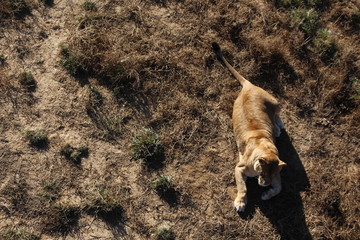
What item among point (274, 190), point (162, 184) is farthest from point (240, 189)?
point (162, 184)

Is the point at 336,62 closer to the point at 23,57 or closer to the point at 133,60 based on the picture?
the point at 133,60

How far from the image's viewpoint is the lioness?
643 centimetres

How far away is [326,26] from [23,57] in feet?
23.1

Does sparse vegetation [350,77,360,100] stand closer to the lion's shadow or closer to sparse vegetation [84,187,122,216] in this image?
the lion's shadow

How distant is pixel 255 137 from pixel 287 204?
1470 mm

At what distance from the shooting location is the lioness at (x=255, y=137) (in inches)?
253

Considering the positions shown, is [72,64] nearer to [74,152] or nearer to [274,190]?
[74,152]

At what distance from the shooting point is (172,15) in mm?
9070

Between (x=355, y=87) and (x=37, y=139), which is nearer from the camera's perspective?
(x=37, y=139)

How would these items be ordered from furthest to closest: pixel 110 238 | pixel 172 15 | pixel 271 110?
pixel 172 15 → pixel 271 110 → pixel 110 238

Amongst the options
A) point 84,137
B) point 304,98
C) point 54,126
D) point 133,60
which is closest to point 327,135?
point 304,98

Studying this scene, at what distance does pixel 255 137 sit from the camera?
6.87m

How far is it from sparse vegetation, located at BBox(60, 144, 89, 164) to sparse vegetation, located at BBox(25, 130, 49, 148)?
40 centimetres

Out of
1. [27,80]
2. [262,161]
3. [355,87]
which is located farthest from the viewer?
[355,87]
